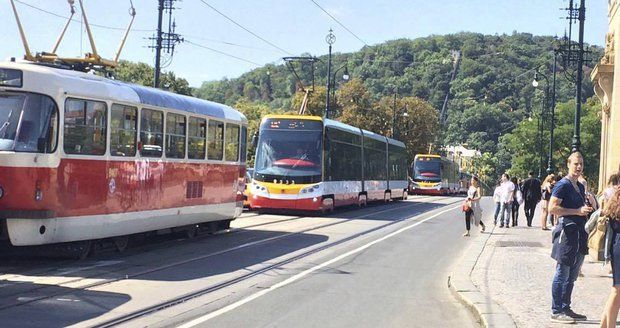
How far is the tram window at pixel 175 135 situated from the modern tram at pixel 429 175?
45.7 m

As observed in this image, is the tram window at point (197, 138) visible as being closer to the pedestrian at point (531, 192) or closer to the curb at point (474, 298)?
the curb at point (474, 298)

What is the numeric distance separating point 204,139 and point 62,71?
5225 millimetres

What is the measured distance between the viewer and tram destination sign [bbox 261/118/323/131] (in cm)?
2725

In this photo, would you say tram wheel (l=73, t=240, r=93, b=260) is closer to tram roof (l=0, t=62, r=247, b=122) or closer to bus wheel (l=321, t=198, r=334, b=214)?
tram roof (l=0, t=62, r=247, b=122)

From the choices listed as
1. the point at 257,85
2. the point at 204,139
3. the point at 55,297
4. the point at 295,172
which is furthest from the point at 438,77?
the point at 55,297

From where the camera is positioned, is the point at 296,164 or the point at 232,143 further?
Result: the point at 296,164

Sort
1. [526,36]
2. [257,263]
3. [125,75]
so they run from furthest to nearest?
[526,36], [125,75], [257,263]

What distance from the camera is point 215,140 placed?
1742cm

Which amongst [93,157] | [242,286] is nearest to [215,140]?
[93,157]

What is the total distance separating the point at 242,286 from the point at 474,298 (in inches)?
130

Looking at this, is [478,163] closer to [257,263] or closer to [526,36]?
[526,36]

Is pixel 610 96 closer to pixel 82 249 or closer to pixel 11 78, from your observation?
pixel 82 249

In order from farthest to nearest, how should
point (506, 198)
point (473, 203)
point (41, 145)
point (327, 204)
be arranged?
point (327, 204), point (506, 198), point (473, 203), point (41, 145)

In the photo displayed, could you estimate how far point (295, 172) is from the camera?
26.8 metres
